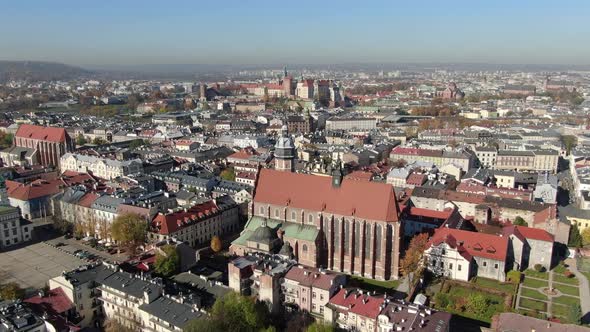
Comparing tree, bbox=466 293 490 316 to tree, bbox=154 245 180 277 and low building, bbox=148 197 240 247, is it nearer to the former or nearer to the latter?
tree, bbox=154 245 180 277

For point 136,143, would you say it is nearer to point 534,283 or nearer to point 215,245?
point 215,245

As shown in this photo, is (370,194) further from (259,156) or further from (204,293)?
(259,156)

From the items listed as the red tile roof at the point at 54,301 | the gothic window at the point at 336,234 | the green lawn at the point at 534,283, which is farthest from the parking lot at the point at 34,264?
the green lawn at the point at 534,283

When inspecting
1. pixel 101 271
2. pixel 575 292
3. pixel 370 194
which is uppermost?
pixel 370 194

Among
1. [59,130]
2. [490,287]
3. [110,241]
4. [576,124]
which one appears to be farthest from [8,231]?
[576,124]

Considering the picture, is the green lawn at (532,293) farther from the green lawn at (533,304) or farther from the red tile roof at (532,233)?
the red tile roof at (532,233)

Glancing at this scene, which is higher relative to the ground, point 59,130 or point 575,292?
point 59,130

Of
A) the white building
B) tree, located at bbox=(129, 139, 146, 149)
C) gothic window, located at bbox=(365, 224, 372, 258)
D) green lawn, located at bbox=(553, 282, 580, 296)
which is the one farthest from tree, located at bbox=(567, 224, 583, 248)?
tree, located at bbox=(129, 139, 146, 149)
